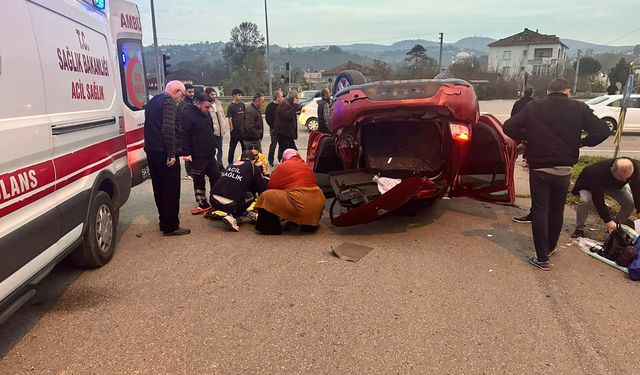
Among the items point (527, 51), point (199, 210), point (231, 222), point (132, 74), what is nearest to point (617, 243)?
point (231, 222)

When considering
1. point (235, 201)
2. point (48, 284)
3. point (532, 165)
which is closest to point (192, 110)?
point (235, 201)

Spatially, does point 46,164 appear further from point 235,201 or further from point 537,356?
point 537,356

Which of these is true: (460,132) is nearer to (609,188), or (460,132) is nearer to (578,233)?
(609,188)

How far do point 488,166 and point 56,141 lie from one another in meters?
4.94

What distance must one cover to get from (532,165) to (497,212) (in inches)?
80.9

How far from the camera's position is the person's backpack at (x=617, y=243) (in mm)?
4484

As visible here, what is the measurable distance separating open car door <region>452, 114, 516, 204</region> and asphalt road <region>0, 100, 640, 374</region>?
23.9 inches

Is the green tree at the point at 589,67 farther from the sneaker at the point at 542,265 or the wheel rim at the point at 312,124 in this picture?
the sneaker at the point at 542,265

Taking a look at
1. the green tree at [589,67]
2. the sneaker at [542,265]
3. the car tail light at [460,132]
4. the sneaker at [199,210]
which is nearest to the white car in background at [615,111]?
the car tail light at [460,132]

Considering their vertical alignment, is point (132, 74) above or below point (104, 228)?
above

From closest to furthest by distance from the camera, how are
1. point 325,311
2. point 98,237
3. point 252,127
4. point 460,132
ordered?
point 325,311 < point 98,237 < point 460,132 < point 252,127

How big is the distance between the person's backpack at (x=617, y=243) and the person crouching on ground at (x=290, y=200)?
116 inches

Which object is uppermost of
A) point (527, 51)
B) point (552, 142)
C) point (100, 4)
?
point (527, 51)

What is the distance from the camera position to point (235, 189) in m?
5.59
